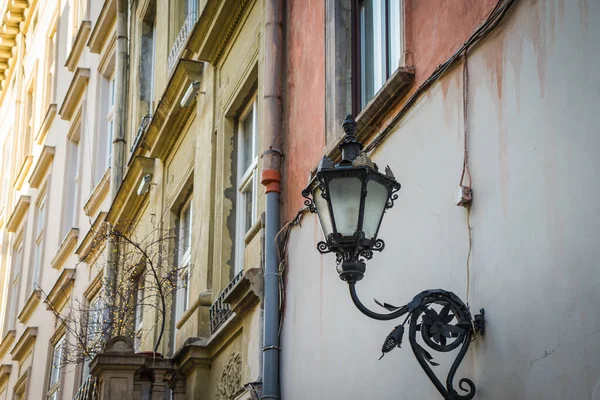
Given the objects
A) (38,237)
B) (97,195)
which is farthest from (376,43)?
(38,237)

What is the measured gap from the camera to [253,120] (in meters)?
12.1

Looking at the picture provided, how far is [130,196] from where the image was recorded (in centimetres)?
1666

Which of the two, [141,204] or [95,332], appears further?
[141,204]

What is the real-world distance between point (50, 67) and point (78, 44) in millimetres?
4500

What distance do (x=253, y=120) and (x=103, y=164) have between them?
344 inches

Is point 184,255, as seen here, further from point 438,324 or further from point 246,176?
point 438,324

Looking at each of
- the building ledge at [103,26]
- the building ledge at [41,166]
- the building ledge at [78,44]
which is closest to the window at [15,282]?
the building ledge at [41,166]

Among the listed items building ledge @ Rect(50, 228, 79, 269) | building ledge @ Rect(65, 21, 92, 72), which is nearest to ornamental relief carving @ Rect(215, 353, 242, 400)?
building ledge @ Rect(50, 228, 79, 269)

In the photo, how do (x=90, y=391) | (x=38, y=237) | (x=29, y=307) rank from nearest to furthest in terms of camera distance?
(x=90, y=391)
(x=29, y=307)
(x=38, y=237)

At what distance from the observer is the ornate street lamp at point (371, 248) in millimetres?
6141

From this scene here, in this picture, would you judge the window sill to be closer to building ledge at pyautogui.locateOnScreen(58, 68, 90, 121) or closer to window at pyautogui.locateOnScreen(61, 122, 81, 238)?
window at pyautogui.locateOnScreen(61, 122, 81, 238)

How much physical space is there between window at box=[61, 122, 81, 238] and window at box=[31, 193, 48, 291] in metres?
1.71

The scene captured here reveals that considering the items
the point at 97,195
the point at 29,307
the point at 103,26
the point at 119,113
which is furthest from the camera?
the point at 29,307

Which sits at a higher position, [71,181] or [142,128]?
[71,181]
